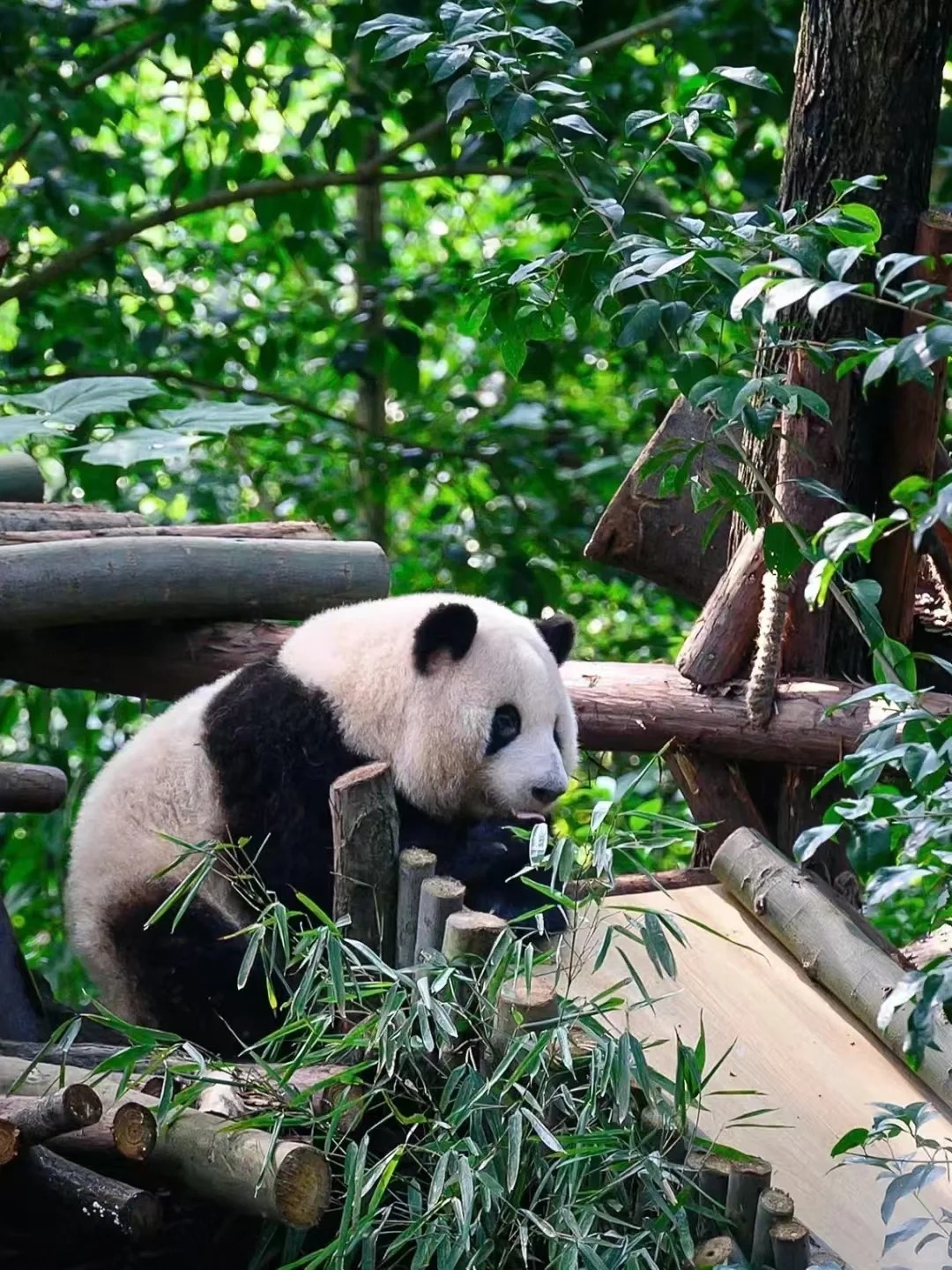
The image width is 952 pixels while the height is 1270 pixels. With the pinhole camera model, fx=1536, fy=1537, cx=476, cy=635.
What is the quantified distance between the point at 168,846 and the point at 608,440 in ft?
13.8

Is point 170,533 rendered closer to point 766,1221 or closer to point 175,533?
point 175,533

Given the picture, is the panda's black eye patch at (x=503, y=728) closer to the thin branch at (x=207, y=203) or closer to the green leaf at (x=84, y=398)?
the green leaf at (x=84, y=398)

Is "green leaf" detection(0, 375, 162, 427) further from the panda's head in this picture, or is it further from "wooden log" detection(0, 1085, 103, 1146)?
"wooden log" detection(0, 1085, 103, 1146)

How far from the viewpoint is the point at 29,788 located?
132 inches

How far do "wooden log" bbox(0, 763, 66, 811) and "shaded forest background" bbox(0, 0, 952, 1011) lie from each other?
1.10 m

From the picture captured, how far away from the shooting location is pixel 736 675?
3734 mm

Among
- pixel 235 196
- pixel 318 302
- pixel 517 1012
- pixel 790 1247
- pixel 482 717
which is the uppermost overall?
pixel 235 196

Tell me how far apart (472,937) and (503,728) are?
839mm

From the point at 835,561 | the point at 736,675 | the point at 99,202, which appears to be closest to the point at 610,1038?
the point at 835,561

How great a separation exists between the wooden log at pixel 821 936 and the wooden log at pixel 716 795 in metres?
0.19

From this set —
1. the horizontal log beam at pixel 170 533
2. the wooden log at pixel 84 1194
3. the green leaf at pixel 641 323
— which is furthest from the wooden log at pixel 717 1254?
the horizontal log beam at pixel 170 533

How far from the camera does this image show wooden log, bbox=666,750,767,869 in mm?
3773

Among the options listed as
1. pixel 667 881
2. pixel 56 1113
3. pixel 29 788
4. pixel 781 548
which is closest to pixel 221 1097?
pixel 56 1113

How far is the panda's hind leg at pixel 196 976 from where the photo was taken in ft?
9.80
